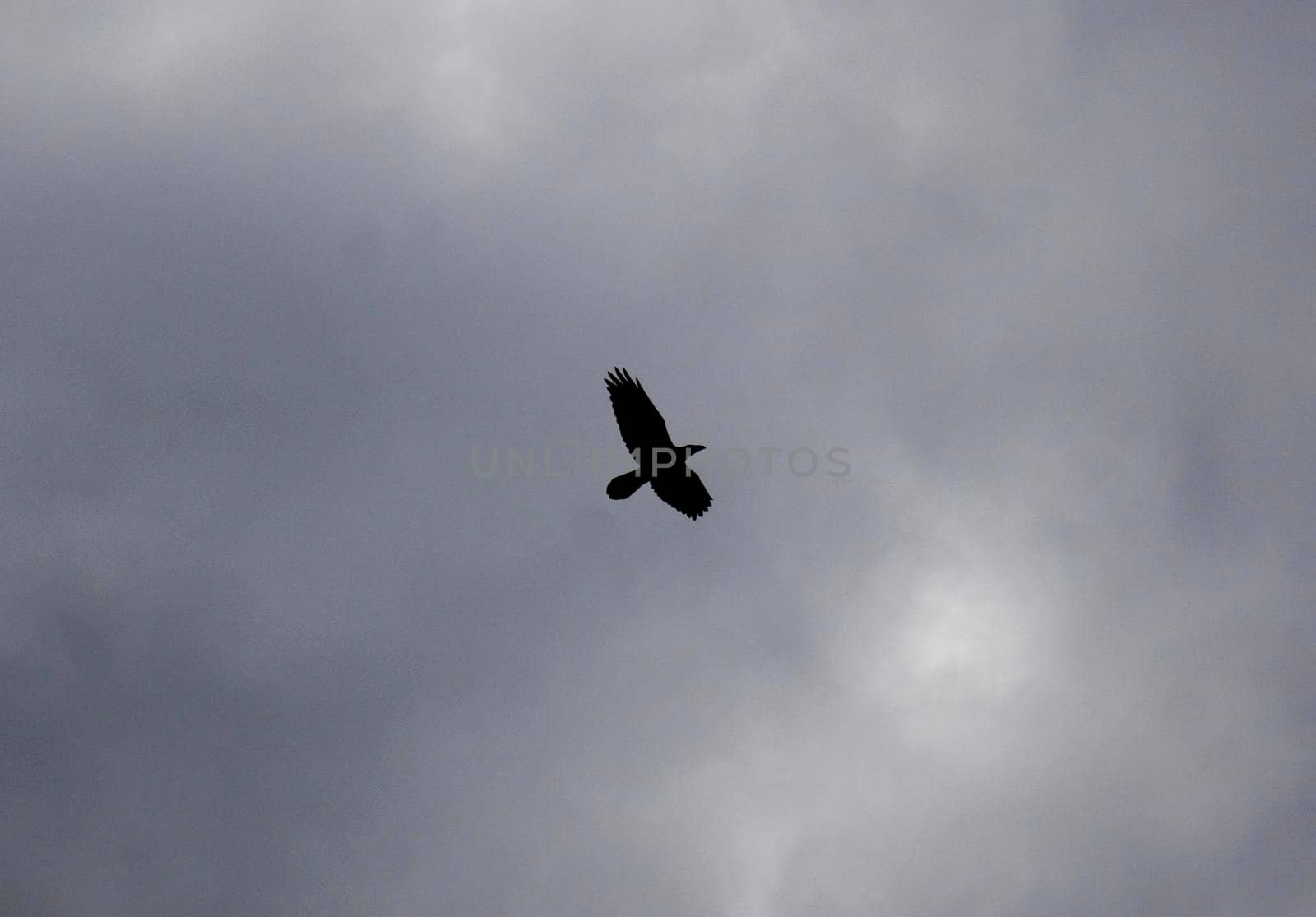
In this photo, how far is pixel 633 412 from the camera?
3991 centimetres

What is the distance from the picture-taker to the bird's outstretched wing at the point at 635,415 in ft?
130

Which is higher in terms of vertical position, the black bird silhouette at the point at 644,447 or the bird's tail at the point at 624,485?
the black bird silhouette at the point at 644,447

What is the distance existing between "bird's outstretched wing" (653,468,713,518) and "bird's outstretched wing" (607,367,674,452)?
69.9 inches

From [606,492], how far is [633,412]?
9.74ft

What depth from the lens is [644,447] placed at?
1594 inches

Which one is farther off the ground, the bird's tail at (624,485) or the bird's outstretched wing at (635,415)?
the bird's outstretched wing at (635,415)

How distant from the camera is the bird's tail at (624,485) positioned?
40.0 meters

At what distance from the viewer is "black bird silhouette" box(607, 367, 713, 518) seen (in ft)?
130

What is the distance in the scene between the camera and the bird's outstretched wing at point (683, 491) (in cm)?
4194

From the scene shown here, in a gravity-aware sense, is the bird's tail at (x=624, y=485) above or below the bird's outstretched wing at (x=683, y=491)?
below

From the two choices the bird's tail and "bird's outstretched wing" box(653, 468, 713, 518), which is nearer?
the bird's tail

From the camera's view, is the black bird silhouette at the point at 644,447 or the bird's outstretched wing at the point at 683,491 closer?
the black bird silhouette at the point at 644,447

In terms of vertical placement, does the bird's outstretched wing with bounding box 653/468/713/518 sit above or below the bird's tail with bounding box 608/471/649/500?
above

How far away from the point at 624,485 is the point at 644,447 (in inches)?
59.3
